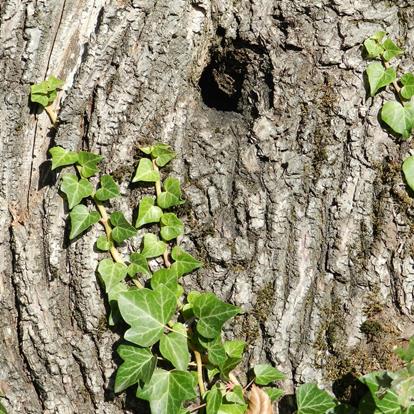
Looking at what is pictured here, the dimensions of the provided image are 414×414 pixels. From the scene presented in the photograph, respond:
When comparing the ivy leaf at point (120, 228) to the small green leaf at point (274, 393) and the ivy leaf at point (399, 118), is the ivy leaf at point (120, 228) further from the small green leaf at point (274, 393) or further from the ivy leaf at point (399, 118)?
the ivy leaf at point (399, 118)

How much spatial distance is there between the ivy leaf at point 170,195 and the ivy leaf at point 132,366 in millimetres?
402

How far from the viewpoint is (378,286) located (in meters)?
1.72

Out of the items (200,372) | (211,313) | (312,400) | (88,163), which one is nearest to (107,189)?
(88,163)

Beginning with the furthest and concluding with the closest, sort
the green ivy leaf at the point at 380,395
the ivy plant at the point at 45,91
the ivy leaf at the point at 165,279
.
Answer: the ivy plant at the point at 45,91, the ivy leaf at the point at 165,279, the green ivy leaf at the point at 380,395

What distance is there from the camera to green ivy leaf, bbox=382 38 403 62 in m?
1.75

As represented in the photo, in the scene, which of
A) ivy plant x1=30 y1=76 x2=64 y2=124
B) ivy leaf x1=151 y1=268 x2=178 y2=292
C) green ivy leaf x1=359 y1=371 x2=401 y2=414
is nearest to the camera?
green ivy leaf x1=359 y1=371 x2=401 y2=414

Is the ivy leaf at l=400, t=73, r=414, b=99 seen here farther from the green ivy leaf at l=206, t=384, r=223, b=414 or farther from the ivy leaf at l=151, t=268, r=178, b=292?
the green ivy leaf at l=206, t=384, r=223, b=414

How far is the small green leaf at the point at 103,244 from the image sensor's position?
1.75 metres

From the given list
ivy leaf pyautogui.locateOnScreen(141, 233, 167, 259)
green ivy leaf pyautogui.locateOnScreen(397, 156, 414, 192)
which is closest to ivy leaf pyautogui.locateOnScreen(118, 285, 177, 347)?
ivy leaf pyautogui.locateOnScreen(141, 233, 167, 259)

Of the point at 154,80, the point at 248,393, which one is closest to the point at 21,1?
the point at 154,80

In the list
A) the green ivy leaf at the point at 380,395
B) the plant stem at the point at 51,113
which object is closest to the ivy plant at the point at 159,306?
the plant stem at the point at 51,113

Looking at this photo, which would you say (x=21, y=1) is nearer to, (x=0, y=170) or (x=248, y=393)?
(x=0, y=170)

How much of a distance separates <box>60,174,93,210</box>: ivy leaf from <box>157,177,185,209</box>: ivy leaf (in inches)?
8.0

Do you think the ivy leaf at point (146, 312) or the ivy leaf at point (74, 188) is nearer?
the ivy leaf at point (146, 312)
